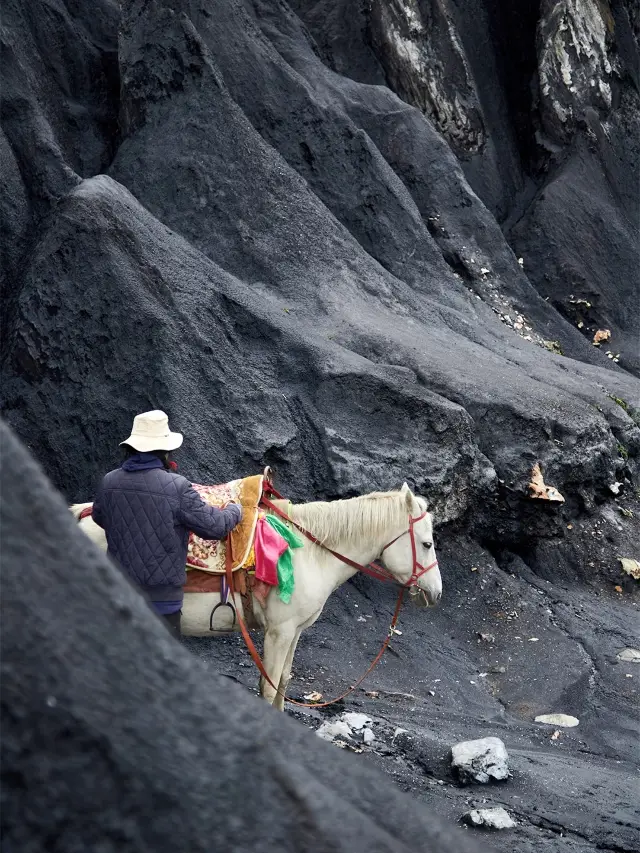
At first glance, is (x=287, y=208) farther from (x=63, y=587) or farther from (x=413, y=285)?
(x=63, y=587)

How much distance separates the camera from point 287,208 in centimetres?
1281

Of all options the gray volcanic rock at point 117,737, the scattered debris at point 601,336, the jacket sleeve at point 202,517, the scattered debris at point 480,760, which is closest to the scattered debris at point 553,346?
the scattered debris at point 601,336

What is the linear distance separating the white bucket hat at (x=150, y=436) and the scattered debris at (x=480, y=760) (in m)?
2.99

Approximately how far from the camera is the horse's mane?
6445mm

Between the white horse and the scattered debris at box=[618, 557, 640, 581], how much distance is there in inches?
209

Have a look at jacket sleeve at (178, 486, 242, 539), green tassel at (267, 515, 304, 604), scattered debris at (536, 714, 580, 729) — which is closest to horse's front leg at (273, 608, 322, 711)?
green tassel at (267, 515, 304, 604)

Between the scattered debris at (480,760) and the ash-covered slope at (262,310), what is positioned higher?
the ash-covered slope at (262,310)

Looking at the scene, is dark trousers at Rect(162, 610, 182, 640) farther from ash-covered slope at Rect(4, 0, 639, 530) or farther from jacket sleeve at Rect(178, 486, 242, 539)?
ash-covered slope at Rect(4, 0, 639, 530)

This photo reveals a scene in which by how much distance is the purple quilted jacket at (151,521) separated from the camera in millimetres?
5531

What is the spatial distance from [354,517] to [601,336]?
580 inches

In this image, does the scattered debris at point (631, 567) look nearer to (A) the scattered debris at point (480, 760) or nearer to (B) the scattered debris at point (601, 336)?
(A) the scattered debris at point (480, 760)

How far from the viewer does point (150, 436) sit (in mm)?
5691

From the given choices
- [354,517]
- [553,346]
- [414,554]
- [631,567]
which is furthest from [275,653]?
[553,346]

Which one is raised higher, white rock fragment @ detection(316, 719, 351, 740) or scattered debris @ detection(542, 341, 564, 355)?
scattered debris @ detection(542, 341, 564, 355)
